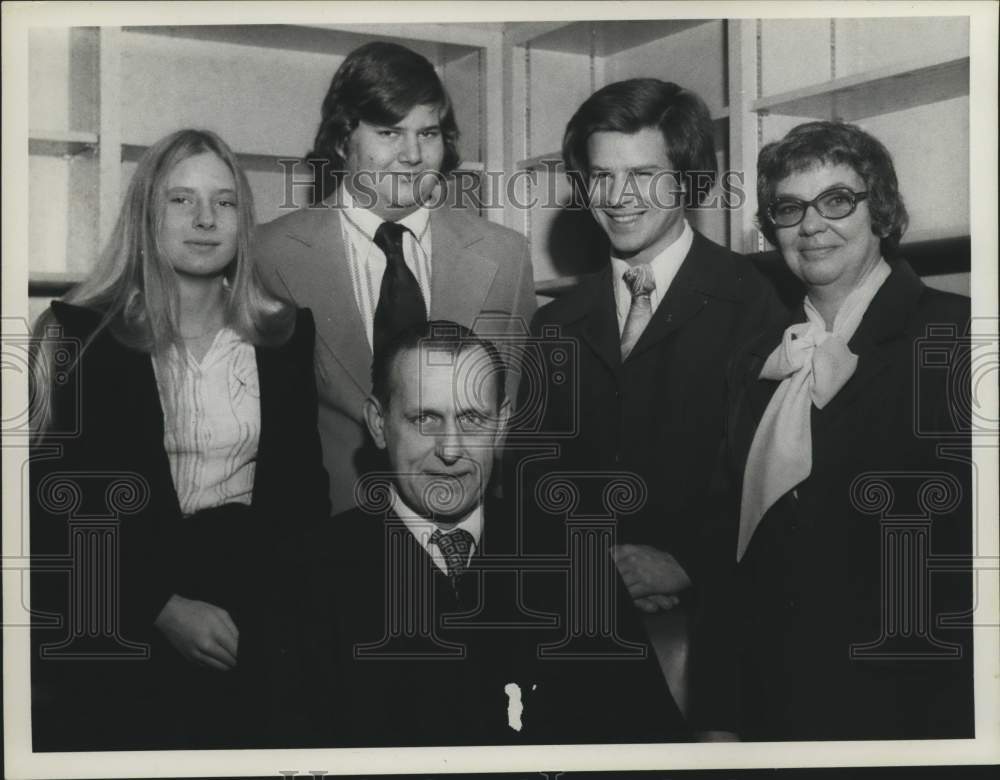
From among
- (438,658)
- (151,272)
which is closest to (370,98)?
(151,272)

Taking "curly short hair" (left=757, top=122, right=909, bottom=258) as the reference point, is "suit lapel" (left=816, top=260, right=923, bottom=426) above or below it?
below

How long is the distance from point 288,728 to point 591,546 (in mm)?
785

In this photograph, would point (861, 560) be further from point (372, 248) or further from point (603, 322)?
point (372, 248)

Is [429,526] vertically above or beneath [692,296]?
beneath

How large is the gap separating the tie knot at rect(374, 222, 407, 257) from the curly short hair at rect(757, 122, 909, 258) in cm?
81

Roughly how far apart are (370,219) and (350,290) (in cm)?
17

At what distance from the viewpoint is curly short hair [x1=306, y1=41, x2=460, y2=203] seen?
7.73 feet

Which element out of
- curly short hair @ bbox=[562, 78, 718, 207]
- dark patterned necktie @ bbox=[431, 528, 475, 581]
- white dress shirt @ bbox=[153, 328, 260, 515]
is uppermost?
curly short hair @ bbox=[562, 78, 718, 207]

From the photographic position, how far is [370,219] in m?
2.38

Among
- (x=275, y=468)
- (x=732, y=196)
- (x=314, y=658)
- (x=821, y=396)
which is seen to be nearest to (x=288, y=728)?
(x=314, y=658)

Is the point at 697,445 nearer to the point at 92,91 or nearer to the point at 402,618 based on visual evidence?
the point at 402,618

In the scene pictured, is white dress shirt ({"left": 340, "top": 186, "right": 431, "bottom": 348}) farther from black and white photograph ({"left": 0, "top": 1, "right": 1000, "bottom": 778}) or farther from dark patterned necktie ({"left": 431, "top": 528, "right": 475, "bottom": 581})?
dark patterned necktie ({"left": 431, "top": 528, "right": 475, "bottom": 581})

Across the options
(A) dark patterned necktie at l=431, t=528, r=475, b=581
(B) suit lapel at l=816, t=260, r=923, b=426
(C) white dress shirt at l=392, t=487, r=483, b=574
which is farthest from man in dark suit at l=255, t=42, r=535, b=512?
(B) suit lapel at l=816, t=260, r=923, b=426

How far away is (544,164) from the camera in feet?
7.89
